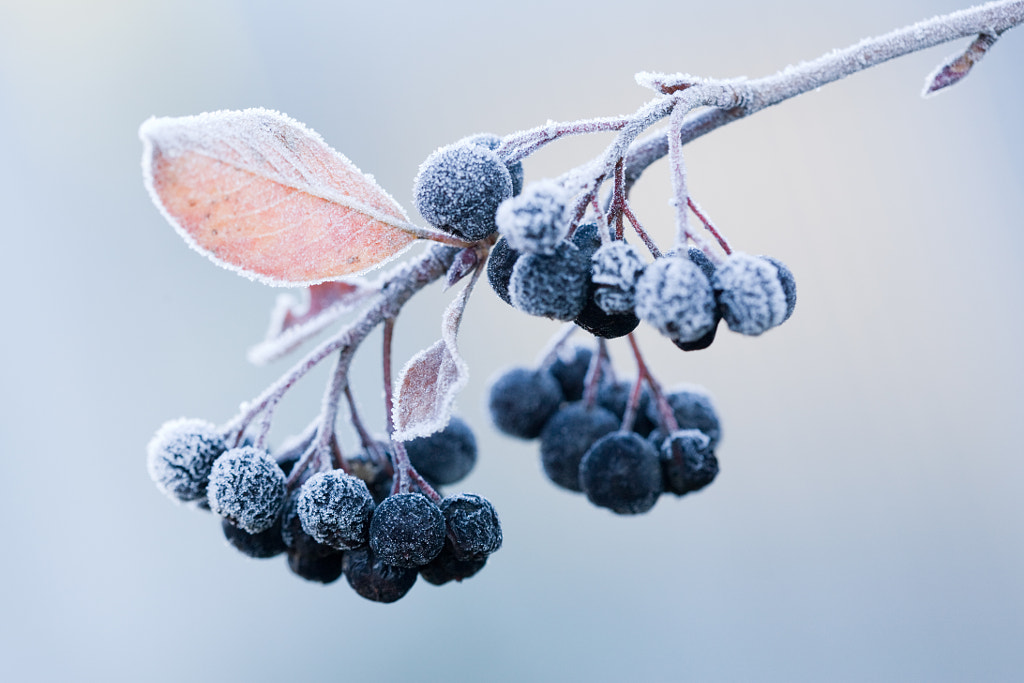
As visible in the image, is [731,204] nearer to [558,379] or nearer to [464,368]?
[558,379]

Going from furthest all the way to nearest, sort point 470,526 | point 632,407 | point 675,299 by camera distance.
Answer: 1. point 632,407
2. point 470,526
3. point 675,299

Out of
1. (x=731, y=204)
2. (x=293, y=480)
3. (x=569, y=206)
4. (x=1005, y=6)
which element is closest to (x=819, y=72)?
(x=1005, y=6)

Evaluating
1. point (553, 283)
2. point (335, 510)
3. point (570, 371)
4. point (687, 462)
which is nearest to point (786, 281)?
point (553, 283)

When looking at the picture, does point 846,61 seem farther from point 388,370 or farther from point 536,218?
point 388,370

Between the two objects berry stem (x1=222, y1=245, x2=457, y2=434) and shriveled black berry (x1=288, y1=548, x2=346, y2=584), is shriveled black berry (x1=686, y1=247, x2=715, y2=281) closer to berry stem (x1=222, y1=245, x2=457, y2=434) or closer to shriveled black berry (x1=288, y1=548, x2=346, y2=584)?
berry stem (x1=222, y1=245, x2=457, y2=434)

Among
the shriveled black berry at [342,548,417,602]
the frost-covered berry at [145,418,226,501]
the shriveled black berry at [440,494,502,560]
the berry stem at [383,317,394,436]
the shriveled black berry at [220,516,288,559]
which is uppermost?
the berry stem at [383,317,394,436]

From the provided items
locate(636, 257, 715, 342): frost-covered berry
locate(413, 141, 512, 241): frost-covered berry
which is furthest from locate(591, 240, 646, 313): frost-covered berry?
locate(413, 141, 512, 241): frost-covered berry

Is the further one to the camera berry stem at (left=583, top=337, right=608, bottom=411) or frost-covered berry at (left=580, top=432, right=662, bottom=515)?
berry stem at (left=583, top=337, right=608, bottom=411)
